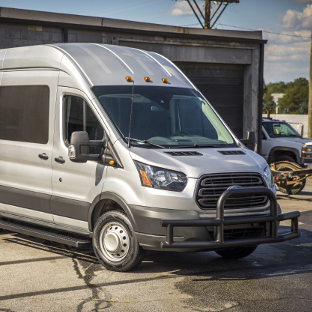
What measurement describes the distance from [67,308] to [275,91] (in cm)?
18716

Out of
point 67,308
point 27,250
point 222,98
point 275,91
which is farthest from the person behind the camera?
point 275,91

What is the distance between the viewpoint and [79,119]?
22.3 feet

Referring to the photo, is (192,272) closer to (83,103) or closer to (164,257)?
(164,257)

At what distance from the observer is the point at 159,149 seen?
6.20 metres

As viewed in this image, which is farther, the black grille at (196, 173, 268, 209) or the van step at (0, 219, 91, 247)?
the van step at (0, 219, 91, 247)

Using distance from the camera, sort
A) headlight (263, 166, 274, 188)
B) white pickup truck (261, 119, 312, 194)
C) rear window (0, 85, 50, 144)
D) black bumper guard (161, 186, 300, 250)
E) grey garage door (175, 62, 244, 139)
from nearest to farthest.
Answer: black bumper guard (161, 186, 300, 250) < headlight (263, 166, 274, 188) < rear window (0, 85, 50, 144) < white pickup truck (261, 119, 312, 194) < grey garage door (175, 62, 244, 139)

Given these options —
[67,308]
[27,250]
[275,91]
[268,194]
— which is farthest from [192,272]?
[275,91]

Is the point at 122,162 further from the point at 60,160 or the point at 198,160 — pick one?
the point at 60,160

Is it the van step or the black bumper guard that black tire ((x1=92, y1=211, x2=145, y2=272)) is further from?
the black bumper guard

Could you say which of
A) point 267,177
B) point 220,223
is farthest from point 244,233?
point 267,177

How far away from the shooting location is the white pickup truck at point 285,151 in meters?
13.1

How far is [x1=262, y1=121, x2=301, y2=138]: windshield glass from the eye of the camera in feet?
53.9

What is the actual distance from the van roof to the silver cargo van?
0.05 ft

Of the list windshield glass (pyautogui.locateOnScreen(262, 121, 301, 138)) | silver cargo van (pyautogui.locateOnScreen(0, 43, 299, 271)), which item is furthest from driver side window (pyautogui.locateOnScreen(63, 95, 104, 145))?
windshield glass (pyautogui.locateOnScreen(262, 121, 301, 138))
